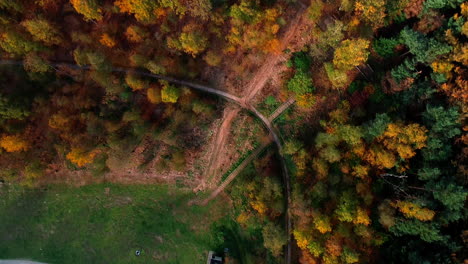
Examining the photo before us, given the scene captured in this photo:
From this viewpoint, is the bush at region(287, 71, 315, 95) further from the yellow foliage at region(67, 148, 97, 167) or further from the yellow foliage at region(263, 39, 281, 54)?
the yellow foliage at region(67, 148, 97, 167)

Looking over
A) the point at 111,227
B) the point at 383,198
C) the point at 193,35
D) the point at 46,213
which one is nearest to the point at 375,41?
the point at 383,198

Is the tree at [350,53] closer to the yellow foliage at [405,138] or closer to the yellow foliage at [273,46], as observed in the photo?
the yellow foliage at [273,46]

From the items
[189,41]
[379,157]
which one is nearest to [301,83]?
[379,157]

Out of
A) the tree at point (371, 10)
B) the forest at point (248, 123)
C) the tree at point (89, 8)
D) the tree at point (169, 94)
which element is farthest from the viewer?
the tree at point (169, 94)

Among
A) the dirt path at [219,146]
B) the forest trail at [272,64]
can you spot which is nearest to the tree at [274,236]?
the dirt path at [219,146]

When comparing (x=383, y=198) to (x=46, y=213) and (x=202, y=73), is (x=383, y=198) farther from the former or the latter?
(x=46, y=213)

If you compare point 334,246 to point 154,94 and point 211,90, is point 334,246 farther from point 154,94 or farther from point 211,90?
point 154,94

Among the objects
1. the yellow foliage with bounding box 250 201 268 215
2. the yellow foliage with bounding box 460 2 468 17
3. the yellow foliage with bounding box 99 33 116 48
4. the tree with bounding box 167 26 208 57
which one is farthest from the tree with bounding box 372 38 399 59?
the yellow foliage with bounding box 99 33 116 48
